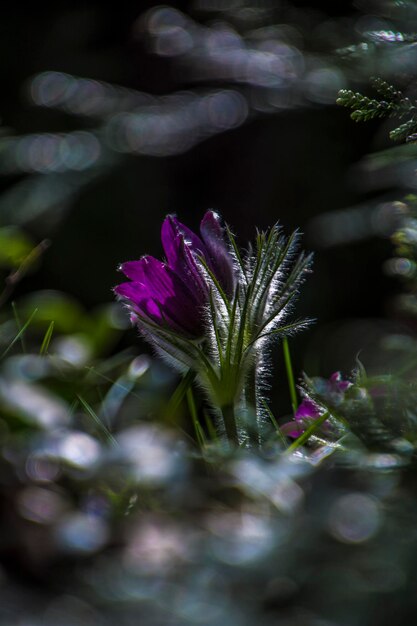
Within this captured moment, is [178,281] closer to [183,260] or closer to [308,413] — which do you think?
[183,260]

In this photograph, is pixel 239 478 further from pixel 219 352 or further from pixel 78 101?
pixel 78 101

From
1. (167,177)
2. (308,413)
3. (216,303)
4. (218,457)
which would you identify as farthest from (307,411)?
(167,177)

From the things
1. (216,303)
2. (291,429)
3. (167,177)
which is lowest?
(167,177)

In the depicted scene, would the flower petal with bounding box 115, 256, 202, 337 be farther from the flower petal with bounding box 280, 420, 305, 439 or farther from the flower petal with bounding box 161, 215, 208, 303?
the flower petal with bounding box 280, 420, 305, 439

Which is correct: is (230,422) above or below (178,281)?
below

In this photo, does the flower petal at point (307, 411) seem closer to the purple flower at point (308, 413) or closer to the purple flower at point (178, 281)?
the purple flower at point (308, 413)

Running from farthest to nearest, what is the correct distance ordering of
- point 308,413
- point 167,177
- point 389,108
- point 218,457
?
point 167,177 → point 308,413 → point 389,108 → point 218,457

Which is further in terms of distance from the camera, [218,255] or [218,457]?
[218,255]
